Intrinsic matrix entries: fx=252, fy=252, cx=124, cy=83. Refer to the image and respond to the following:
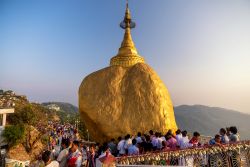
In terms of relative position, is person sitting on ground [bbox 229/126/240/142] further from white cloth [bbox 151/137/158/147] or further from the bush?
the bush

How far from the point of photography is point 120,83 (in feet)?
55.0

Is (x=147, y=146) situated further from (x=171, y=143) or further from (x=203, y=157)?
(x=203, y=157)

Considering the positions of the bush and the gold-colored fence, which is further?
the bush

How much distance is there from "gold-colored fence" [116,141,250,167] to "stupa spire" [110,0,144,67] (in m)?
10.6

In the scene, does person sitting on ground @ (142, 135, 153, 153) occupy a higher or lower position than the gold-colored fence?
higher

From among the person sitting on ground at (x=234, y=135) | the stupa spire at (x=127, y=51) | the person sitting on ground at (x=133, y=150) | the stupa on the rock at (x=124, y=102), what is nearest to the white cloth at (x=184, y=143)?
the person sitting on ground at (x=133, y=150)

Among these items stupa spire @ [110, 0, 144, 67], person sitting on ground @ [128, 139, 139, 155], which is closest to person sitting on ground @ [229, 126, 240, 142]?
person sitting on ground @ [128, 139, 139, 155]

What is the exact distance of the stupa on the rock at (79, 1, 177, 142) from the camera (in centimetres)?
1520

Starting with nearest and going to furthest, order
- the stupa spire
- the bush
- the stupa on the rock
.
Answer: the stupa on the rock < the stupa spire < the bush

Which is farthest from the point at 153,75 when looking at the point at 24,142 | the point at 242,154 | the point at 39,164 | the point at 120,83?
the point at 24,142

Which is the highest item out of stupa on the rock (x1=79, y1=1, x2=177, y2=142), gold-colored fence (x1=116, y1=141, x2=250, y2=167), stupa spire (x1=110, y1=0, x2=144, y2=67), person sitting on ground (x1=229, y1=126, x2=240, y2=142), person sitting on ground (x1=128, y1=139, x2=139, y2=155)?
stupa spire (x1=110, y1=0, x2=144, y2=67)

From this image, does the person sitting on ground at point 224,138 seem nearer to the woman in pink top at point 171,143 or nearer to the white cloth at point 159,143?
the woman in pink top at point 171,143

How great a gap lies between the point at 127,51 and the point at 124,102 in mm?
5930

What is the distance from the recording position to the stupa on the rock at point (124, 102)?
1520 centimetres
